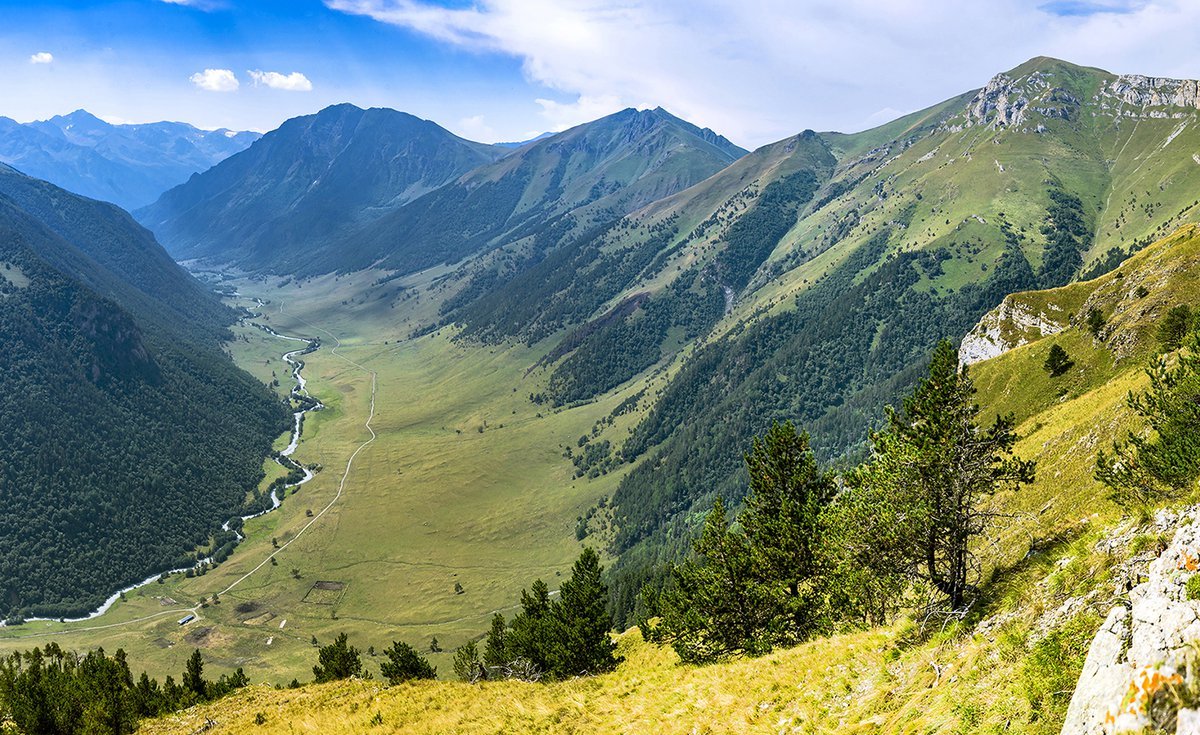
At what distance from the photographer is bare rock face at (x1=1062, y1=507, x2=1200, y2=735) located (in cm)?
953

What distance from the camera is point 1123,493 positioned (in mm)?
33469

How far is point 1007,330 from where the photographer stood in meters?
119

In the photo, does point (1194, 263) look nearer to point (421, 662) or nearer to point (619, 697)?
point (619, 697)

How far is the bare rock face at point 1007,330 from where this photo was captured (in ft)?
361

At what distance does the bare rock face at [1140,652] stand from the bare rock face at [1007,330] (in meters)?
118

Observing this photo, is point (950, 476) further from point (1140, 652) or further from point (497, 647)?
point (497, 647)

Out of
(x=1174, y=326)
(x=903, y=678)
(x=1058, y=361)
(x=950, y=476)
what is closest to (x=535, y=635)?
(x=903, y=678)

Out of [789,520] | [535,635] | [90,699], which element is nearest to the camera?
[789,520]

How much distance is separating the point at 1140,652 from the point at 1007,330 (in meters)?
132

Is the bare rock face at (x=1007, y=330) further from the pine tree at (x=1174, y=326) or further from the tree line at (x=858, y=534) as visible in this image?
the tree line at (x=858, y=534)

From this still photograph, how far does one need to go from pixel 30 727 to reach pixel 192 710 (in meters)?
12.3

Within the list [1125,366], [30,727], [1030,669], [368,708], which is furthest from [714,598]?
[1125,366]

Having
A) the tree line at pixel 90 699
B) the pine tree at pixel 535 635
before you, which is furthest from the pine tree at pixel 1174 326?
the tree line at pixel 90 699

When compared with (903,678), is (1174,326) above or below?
above
